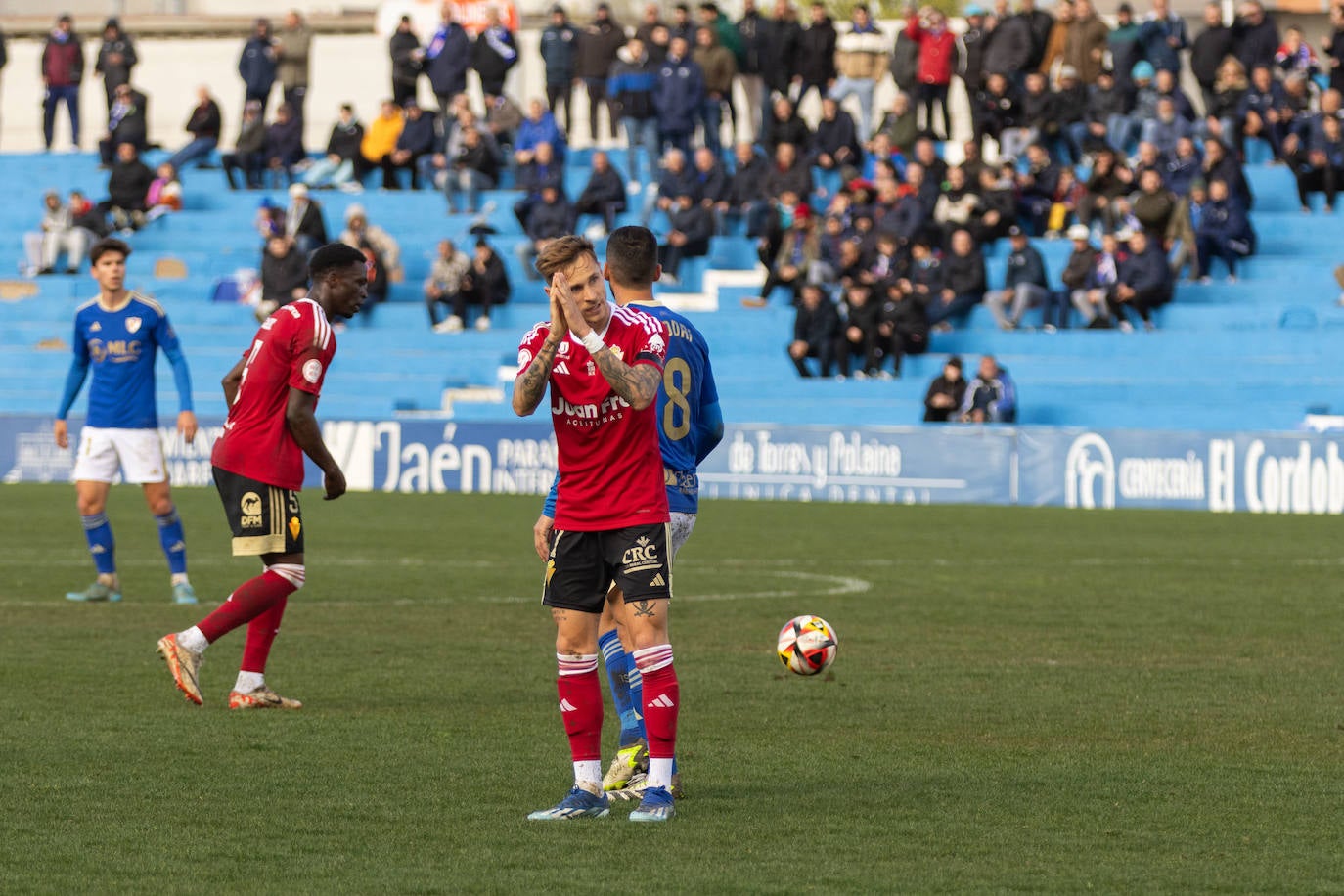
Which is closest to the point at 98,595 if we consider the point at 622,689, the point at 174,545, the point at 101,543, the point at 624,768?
the point at 101,543

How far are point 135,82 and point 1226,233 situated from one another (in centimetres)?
2511

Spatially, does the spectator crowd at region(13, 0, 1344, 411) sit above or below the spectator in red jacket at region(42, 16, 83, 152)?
below

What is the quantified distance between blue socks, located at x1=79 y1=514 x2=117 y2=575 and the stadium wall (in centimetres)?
1231

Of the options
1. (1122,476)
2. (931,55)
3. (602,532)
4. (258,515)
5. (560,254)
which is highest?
(931,55)

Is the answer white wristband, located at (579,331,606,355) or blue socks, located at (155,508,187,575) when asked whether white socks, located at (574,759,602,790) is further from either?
blue socks, located at (155,508,187,575)

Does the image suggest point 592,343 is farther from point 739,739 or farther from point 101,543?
point 101,543

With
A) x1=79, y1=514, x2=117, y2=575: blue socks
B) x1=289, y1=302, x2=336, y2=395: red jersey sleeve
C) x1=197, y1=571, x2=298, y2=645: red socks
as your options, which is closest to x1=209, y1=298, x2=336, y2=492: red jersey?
x1=289, y1=302, x2=336, y2=395: red jersey sleeve

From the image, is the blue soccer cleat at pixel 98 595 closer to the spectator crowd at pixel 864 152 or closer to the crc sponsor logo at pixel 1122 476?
the crc sponsor logo at pixel 1122 476

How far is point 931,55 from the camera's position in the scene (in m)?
32.4

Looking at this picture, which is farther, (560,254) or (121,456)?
(121,456)

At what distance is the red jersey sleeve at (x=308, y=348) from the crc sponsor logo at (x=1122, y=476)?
1654cm

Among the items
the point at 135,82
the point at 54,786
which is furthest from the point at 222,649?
the point at 135,82

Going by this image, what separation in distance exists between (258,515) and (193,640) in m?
0.62

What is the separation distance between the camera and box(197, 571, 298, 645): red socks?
962cm
